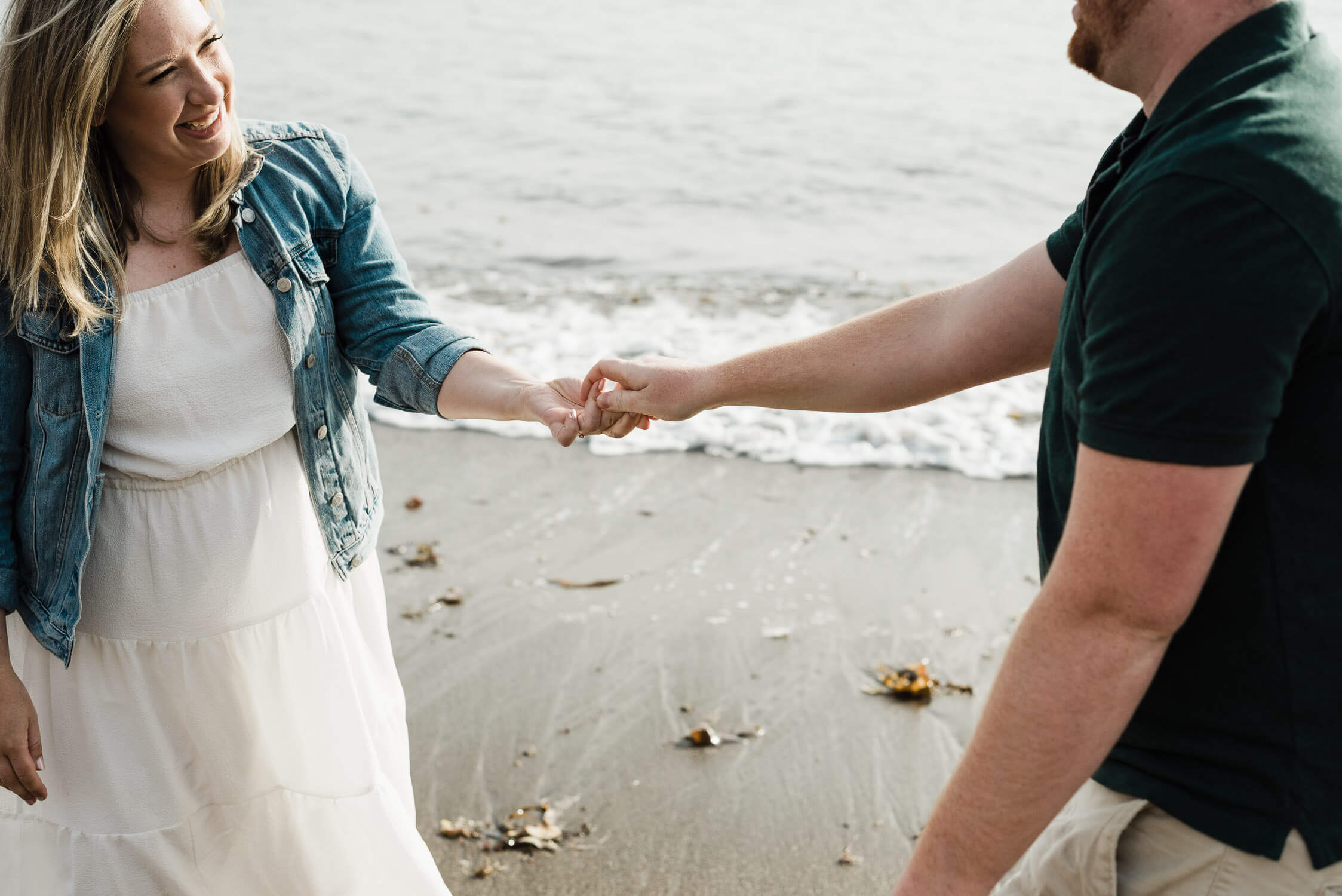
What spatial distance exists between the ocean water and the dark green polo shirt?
4.56 m

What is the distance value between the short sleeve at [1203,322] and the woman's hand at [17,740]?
86.3 inches

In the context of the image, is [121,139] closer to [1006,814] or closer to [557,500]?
[1006,814]

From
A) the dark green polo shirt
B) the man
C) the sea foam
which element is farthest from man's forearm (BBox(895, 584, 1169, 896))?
the sea foam

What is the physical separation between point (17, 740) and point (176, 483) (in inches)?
23.9

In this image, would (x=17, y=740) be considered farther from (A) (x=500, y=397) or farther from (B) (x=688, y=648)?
(B) (x=688, y=648)

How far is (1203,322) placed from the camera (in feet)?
4.25

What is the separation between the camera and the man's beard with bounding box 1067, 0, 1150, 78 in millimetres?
1562

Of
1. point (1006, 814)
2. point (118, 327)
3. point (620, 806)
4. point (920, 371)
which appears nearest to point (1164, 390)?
point (1006, 814)

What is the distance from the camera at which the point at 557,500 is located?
18.8 feet

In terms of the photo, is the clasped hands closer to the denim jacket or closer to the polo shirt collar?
the denim jacket

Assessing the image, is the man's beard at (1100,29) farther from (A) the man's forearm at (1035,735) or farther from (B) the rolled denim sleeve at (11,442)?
(B) the rolled denim sleeve at (11,442)

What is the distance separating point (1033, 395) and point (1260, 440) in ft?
19.8

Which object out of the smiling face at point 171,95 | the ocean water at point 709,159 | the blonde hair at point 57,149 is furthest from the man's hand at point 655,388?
the ocean water at point 709,159

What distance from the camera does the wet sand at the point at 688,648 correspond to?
349cm
